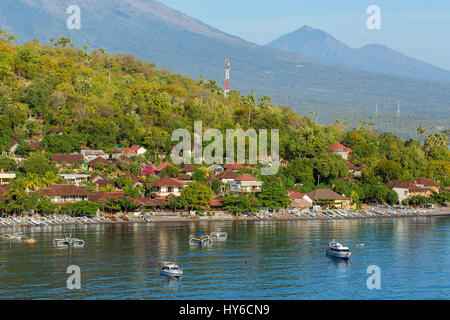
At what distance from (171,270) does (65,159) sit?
3232 cm

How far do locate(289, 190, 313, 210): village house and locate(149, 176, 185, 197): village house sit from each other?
10188 millimetres

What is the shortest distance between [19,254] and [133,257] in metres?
6.36

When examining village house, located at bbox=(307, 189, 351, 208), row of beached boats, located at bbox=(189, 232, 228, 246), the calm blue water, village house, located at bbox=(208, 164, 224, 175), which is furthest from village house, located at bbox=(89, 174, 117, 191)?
Answer: village house, located at bbox=(307, 189, 351, 208)

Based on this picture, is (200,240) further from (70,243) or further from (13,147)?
(13,147)

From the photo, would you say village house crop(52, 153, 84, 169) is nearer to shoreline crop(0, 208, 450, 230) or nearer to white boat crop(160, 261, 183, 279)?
shoreline crop(0, 208, 450, 230)

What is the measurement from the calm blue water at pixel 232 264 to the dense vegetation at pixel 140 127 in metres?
9.75

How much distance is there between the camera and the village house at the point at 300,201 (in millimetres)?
60188

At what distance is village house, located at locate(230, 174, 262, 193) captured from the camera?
197ft

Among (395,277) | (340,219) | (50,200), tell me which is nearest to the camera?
(395,277)

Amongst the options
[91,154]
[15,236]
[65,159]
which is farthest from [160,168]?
[15,236]

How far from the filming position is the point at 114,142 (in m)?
68.9

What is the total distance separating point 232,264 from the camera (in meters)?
35.9
